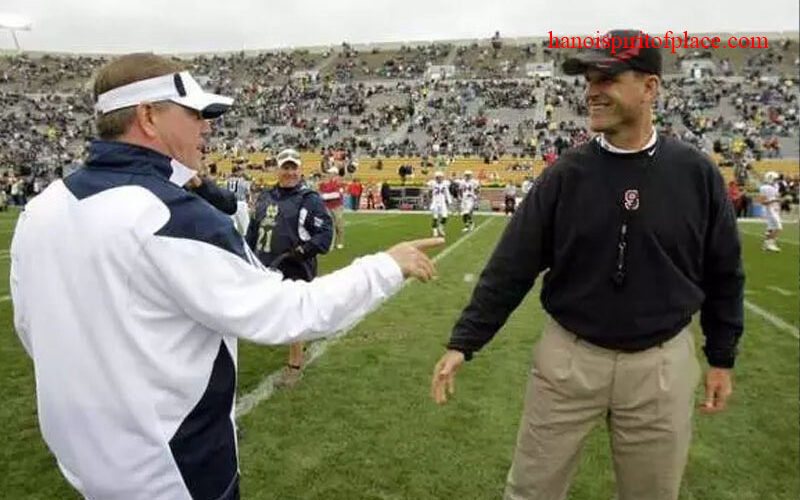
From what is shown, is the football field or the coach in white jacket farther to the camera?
the football field

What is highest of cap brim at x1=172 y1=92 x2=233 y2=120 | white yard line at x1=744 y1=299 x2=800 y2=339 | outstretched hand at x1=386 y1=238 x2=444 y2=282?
cap brim at x1=172 y1=92 x2=233 y2=120

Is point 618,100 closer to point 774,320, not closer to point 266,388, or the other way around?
point 266,388

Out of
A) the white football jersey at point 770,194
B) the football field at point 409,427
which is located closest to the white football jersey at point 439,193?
the white football jersey at point 770,194

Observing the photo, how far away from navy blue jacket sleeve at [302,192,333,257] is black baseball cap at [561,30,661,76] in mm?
3619

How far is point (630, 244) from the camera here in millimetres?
2613

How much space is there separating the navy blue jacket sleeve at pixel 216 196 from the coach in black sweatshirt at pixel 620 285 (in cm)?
94

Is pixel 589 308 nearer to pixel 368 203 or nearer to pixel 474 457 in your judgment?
pixel 474 457

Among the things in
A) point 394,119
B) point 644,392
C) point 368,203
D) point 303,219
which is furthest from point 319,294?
point 394,119

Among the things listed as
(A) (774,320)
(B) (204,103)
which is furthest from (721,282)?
(A) (774,320)

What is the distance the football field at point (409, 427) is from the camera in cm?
439

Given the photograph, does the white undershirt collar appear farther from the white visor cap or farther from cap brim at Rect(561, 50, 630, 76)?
the white visor cap

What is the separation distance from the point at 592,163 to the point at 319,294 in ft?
4.07

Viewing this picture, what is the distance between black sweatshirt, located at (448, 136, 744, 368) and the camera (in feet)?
8.54

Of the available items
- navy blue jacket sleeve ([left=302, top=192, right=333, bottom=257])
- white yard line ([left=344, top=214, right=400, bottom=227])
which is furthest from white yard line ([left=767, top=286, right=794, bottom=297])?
white yard line ([left=344, top=214, right=400, bottom=227])
